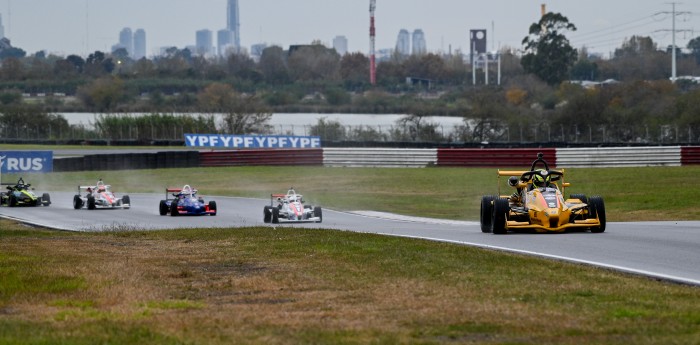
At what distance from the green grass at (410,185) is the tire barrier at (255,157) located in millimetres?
874

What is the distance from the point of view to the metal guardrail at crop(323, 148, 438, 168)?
58.6 metres

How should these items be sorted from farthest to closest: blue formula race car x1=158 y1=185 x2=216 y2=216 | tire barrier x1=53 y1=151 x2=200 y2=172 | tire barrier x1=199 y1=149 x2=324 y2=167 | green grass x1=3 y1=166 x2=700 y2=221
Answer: tire barrier x1=199 y1=149 x2=324 y2=167
tire barrier x1=53 y1=151 x2=200 y2=172
green grass x1=3 y1=166 x2=700 y2=221
blue formula race car x1=158 y1=185 x2=216 y2=216

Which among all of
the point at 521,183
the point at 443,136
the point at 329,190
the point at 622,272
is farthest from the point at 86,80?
the point at 622,272

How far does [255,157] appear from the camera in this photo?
205 ft

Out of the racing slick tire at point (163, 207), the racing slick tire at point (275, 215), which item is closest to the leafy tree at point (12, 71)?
the racing slick tire at point (163, 207)

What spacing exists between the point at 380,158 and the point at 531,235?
3827cm

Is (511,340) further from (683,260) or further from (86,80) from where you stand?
(86,80)

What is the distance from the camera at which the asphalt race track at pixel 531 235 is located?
50.9 feet

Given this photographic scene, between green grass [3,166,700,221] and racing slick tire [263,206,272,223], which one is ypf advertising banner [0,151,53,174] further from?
racing slick tire [263,206,272,223]

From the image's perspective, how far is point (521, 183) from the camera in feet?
73.5

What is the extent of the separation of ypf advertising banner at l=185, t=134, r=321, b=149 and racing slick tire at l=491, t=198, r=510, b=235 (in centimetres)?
5402

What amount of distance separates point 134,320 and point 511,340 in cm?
346

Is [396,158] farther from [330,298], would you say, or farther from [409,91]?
[409,91]

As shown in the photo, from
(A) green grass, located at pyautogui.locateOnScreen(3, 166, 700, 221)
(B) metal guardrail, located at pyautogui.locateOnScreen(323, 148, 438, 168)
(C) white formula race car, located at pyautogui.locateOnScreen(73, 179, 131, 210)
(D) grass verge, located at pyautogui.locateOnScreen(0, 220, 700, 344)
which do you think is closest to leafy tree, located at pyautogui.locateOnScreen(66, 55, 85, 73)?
(A) green grass, located at pyautogui.locateOnScreen(3, 166, 700, 221)
